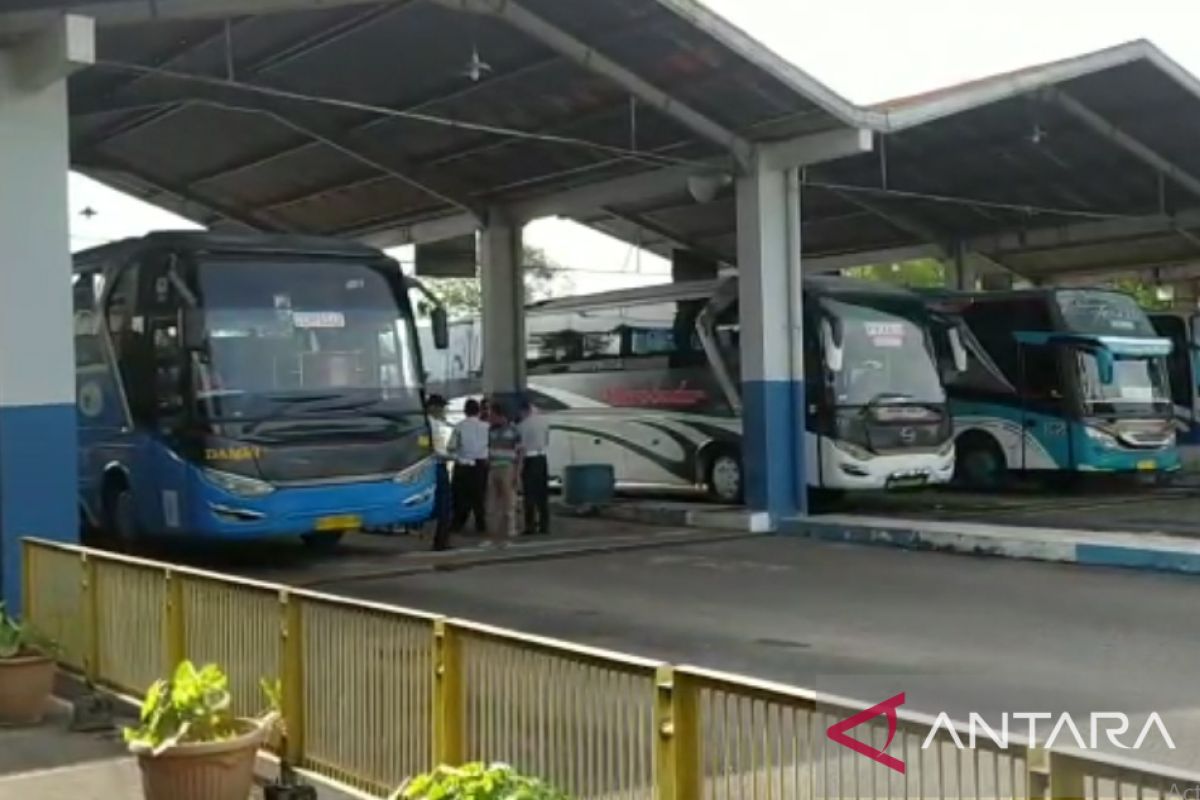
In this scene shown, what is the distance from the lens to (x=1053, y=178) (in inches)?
893

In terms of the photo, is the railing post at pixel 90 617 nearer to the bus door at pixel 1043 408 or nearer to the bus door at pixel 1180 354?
the bus door at pixel 1043 408

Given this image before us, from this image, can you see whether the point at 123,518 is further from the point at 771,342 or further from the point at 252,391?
the point at 771,342

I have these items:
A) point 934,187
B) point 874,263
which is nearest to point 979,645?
point 934,187

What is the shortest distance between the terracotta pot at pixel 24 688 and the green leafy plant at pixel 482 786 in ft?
14.1

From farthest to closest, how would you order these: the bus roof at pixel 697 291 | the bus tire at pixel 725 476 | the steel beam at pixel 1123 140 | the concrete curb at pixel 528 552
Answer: the bus tire at pixel 725 476, the steel beam at pixel 1123 140, the bus roof at pixel 697 291, the concrete curb at pixel 528 552

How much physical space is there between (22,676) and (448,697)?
379 centimetres

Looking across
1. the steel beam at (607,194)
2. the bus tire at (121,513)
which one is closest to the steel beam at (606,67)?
the steel beam at (607,194)

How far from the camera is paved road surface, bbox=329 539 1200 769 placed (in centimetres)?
845

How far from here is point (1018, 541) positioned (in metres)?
14.6

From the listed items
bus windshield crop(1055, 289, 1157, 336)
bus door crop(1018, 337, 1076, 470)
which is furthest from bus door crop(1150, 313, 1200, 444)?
bus door crop(1018, 337, 1076, 470)

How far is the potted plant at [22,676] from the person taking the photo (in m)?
8.02

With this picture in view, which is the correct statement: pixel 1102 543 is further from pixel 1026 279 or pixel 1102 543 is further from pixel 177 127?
pixel 1026 279

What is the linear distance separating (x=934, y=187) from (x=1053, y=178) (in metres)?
1.81

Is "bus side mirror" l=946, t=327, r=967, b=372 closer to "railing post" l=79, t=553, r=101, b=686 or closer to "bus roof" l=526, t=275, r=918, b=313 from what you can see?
"bus roof" l=526, t=275, r=918, b=313
